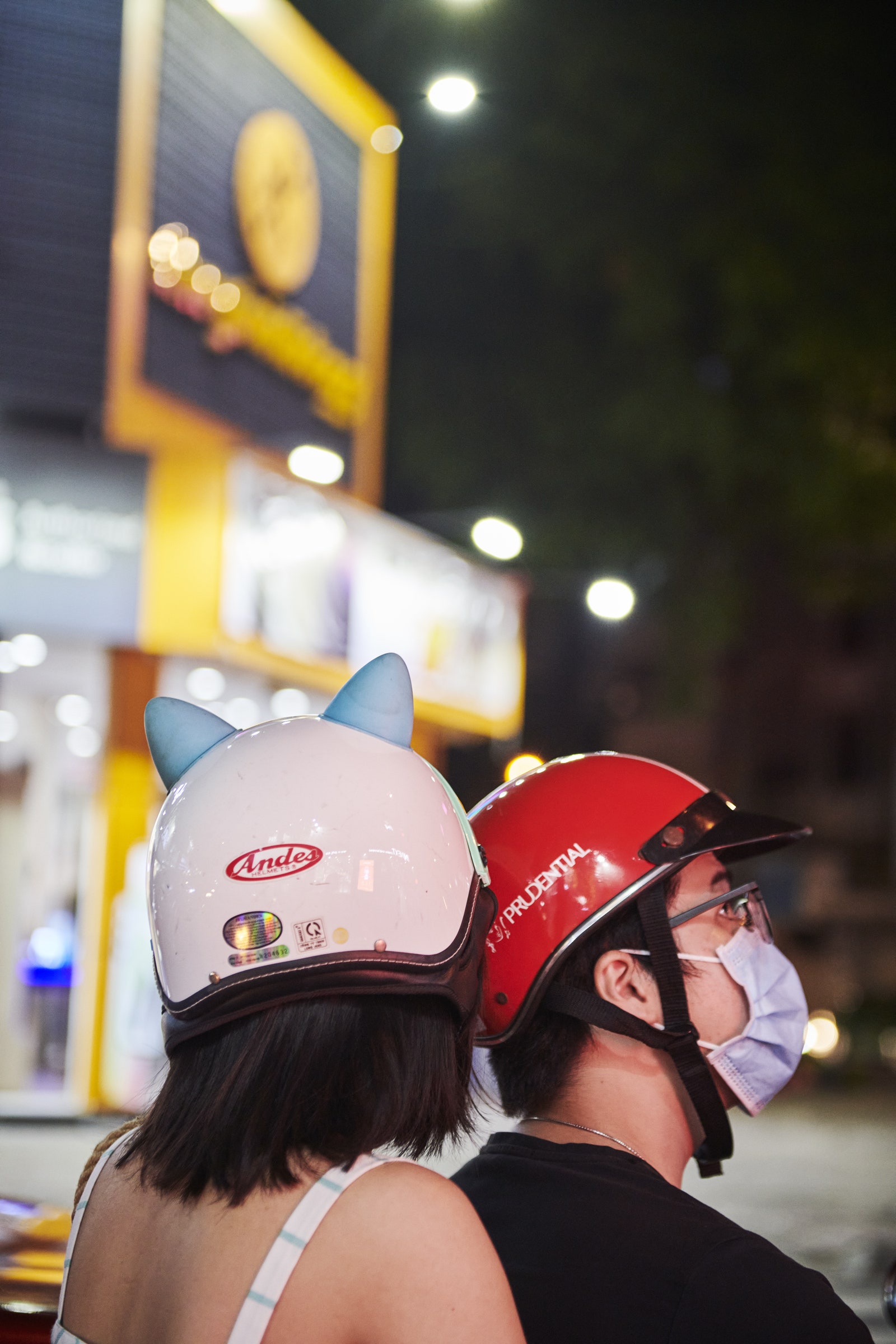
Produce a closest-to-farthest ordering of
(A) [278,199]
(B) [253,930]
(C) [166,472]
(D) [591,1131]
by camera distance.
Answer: (B) [253,930], (D) [591,1131], (C) [166,472], (A) [278,199]

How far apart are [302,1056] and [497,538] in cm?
663

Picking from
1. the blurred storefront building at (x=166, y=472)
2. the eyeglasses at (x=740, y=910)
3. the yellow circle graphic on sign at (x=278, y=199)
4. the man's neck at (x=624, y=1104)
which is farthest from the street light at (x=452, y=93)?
the yellow circle graphic on sign at (x=278, y=199)

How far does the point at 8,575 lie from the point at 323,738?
829 cm

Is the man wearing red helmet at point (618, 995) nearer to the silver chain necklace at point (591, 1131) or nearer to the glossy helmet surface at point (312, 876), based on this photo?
the silver chain necklace at point (591, 1131)

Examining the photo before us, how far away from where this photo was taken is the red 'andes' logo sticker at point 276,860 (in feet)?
5.37

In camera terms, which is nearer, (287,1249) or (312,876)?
(287,1249)

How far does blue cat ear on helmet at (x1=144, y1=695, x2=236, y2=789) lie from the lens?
6.02 ft

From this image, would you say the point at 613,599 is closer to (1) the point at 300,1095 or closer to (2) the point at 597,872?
(2) the point at 597,872

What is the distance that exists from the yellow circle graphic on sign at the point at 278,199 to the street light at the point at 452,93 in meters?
6.56

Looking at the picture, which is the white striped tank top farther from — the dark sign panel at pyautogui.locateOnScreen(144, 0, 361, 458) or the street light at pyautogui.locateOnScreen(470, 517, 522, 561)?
the dark sign panel at pyautogui.locateOnScreen(144, 0, 361, 458)

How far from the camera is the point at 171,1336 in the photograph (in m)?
1.42

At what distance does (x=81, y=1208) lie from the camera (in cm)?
167

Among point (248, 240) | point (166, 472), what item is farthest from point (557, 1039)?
point (248, 240)

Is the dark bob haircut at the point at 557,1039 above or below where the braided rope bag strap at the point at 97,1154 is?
above
